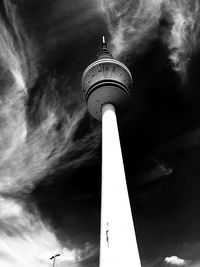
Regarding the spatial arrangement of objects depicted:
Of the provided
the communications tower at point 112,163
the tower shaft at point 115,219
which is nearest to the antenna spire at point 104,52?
the communications tower at point 112,163

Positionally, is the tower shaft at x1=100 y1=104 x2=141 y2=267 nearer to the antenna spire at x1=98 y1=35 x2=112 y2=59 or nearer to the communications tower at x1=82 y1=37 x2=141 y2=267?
the communications tower at x1=82 y1=37 x2=141 y2=267

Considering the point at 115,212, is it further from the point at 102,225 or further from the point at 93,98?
the point at 93,98

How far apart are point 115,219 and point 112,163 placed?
7.95m

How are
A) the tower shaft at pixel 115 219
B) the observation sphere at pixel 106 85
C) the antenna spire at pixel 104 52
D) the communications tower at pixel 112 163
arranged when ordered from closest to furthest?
the tower shaft at pixel 115 219 < the communications tower at pixel 112 163 < the observation sphere at pixel 106 85 < the antenna spire at pixel 104 52

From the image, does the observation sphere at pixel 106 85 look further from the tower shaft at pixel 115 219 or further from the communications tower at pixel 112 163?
the tower shaft at pixel 115 219

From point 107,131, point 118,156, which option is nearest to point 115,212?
point 118,156

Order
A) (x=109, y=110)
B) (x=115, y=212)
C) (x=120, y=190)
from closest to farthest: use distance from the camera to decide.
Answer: (x=115, y=212) → (x=120, y=190) → (x=109, y=110)

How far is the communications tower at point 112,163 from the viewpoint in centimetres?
2367

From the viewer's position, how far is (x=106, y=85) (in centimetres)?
4084

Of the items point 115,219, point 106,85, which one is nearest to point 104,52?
point 106,85

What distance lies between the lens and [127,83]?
4350cm

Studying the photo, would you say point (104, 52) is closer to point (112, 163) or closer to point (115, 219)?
point (112, 163)

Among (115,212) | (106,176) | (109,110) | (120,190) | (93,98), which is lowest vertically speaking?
(115,212)

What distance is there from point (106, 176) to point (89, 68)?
2205 cm
